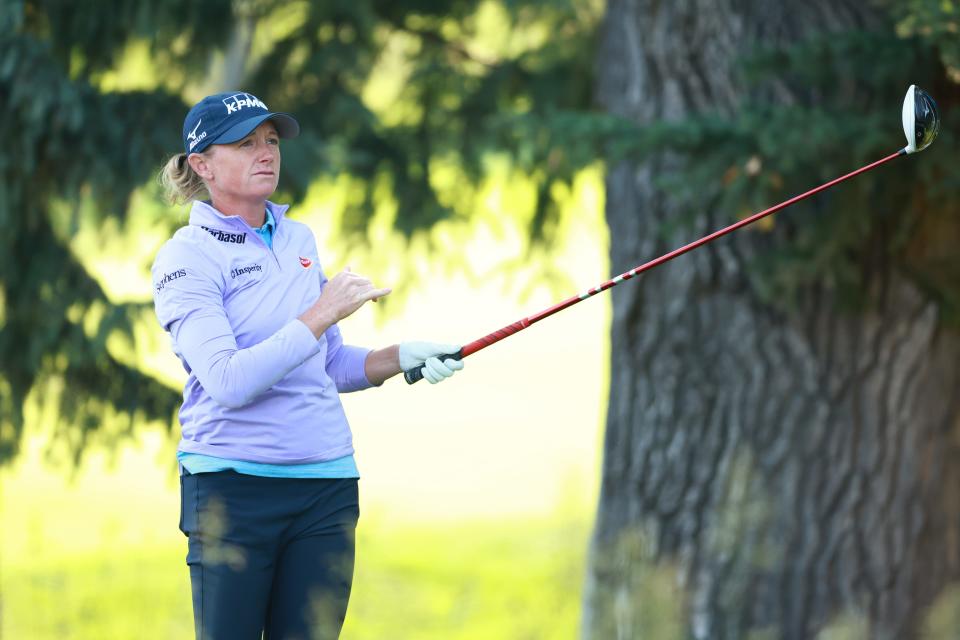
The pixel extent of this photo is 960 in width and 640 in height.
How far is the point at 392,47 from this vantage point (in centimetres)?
671

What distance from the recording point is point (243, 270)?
8.85ft

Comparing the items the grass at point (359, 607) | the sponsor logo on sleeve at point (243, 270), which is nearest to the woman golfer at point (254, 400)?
the sponsor logo on sleeve at point (243, 270)

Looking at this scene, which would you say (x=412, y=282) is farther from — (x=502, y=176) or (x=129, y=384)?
(x=129, y=384)

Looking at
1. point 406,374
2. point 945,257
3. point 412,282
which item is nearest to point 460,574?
point 412,282

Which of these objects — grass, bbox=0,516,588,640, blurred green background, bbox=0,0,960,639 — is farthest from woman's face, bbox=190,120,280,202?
blurred green background, bbox=0,0,960,639

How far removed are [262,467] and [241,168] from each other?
0.62m

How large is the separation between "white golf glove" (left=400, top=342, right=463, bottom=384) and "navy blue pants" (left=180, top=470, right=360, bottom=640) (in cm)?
29

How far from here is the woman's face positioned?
9.04 ft

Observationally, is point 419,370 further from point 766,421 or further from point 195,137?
point 766,421

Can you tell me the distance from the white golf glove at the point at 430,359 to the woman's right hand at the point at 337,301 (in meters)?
0.24

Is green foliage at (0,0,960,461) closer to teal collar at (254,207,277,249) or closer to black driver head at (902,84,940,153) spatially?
black driver head at (902,84,940,153)

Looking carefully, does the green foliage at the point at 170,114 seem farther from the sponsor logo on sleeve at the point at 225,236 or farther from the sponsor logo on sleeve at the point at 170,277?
the sponsor logo on sleeve at the point at 170,277

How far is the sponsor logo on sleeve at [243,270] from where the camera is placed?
2688mm

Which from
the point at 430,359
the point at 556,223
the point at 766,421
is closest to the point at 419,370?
the point at 430,359
